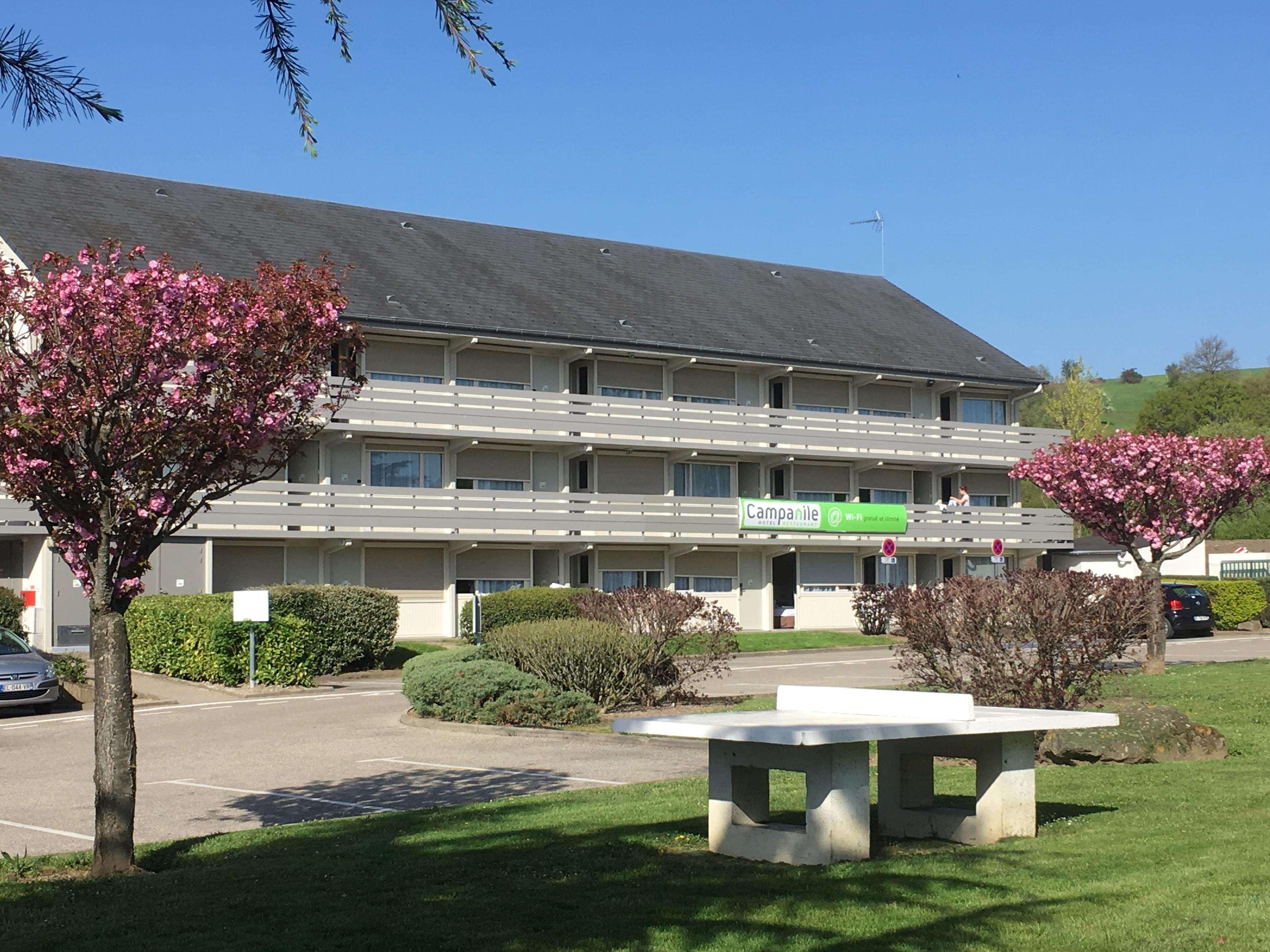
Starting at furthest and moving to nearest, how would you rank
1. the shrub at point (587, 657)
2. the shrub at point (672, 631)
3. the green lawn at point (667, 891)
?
the shrub at point (672, 631) → the shrub at point (587, 657) → the green lawn at point (667, 891)

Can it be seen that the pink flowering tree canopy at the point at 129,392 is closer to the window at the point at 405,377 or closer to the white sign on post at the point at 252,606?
the white sign on post at the point at 252,606

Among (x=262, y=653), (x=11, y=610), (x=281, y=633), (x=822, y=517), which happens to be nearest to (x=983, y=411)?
(x=822, y=517)

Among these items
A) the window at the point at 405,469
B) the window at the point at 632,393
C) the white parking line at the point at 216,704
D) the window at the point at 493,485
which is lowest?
the white parking line at the point at 216,704

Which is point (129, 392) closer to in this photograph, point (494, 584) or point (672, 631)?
point (672, 631)

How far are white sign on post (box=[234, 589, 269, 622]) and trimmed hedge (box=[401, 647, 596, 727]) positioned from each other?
604cm

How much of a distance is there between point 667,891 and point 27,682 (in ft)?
58.4

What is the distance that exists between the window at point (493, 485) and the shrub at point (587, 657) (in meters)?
22.0

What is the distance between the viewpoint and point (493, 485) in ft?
142

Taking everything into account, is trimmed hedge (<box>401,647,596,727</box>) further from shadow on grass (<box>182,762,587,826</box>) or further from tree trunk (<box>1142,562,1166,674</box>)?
tree trunk (<box>1142,562,1166,674</box>)

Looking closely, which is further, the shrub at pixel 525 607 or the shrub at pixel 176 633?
the shrub at pixel 525 607

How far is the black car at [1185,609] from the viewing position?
1674 inches

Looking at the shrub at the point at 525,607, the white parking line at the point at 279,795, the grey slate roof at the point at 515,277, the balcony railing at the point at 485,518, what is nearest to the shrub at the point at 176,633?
the balcony railing at the point at 485,518

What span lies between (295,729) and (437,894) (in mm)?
12422

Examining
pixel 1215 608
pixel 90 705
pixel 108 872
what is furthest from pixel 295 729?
pixel 1215 608
